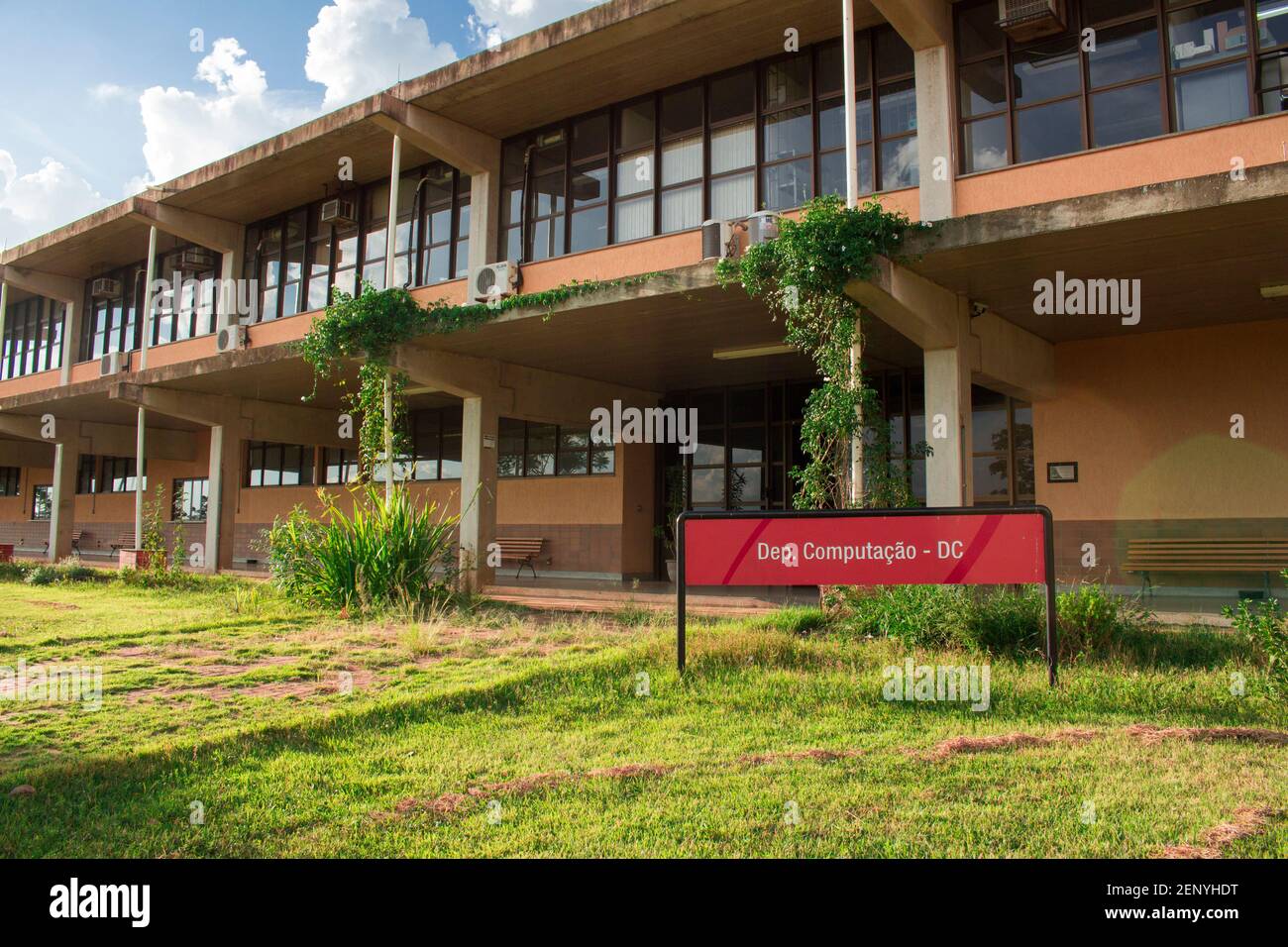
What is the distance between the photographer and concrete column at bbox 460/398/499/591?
46.8 ft

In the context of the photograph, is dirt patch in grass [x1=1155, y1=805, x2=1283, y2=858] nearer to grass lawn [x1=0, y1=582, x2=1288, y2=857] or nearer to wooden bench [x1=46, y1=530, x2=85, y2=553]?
grass lawn [x1=0, y1=582, x2=1288, y2=857]

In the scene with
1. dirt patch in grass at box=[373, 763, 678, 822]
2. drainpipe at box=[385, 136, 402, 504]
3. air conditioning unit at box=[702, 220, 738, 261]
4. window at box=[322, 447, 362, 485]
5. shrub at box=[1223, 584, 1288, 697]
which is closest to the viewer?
dirt patch in grass at box=[373, 763, 678, 822]

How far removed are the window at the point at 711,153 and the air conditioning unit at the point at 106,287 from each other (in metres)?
13.6

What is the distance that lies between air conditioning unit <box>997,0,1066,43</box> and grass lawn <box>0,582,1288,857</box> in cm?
657

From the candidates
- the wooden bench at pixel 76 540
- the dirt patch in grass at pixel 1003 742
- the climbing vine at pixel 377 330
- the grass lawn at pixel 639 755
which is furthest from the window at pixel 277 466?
the dirt patch in grass at pixel 1003 742

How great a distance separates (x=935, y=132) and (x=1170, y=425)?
5330mm

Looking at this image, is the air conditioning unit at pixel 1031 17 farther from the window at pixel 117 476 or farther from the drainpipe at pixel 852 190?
the window at pixel 117 476

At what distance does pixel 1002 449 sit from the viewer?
551 inches

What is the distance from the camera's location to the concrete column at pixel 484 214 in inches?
566

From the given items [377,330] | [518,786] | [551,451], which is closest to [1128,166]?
[518,786]
